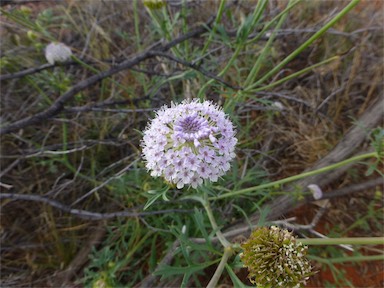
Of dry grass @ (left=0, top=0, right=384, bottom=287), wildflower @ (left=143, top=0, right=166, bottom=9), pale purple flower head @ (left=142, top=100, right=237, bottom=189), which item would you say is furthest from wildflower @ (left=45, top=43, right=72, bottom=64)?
pale purple flower head @ (left=142, top=100, right=237, bottom=189)

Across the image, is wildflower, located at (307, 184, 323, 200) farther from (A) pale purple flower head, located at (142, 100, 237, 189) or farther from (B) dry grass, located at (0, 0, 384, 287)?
(A) pale purple flower head, located at (142, 100, 237, 189)

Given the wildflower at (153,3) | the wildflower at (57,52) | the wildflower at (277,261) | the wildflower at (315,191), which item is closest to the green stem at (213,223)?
the wildflower at (277,261)

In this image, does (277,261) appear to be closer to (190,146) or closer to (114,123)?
(190,146)

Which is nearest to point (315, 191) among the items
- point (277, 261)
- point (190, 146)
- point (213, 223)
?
point (213, 223)

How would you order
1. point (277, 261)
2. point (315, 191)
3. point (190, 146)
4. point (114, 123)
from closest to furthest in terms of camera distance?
point (277, 261), point (190, 146), point (315, 191), point (114, 123)

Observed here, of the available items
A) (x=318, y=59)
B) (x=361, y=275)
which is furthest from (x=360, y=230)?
(x=318, y=59)
